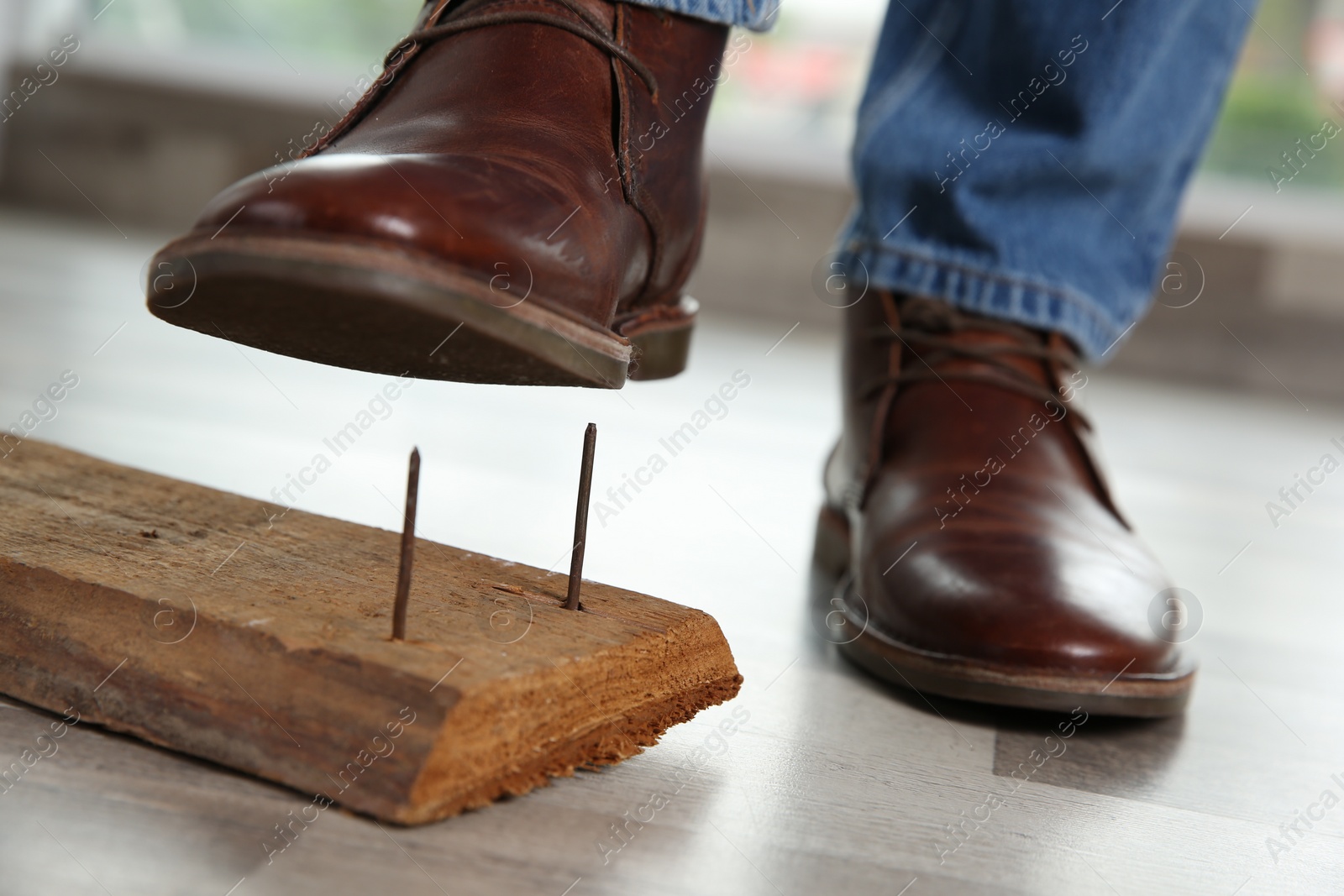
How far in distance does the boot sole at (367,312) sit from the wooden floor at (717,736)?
137 millimetres

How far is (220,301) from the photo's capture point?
0.57 m

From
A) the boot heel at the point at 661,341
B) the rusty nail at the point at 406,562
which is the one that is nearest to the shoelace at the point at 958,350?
the boot heel at the point at 661,341

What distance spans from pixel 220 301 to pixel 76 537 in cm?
20

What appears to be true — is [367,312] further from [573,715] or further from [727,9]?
[727,9]

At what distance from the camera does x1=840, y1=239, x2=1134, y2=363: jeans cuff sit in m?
0.96

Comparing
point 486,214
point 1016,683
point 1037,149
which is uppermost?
point 486,214

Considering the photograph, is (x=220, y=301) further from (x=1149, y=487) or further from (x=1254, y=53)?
(x=1254, y=53)

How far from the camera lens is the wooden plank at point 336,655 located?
53cm

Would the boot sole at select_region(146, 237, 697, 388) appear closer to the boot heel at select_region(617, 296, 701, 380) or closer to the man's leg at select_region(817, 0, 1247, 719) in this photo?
the boot heel at select_region(617, 296, 701, 380)

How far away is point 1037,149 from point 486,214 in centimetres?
54

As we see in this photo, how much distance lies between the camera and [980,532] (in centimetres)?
83

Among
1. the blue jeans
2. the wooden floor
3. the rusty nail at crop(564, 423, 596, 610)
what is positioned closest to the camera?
the wooden floor

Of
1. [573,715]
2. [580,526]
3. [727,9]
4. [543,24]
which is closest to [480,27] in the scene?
[543,24]

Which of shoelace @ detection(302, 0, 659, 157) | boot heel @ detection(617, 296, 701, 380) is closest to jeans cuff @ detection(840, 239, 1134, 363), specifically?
boot heel @ detection(617, 296, 701, 380)
